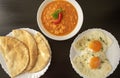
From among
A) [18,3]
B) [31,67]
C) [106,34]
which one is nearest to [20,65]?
[31,67]

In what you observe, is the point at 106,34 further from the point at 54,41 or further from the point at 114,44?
the point at 54,41

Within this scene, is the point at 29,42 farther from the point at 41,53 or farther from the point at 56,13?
the point at 56,13

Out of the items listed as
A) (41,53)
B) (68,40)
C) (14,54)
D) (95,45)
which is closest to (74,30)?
(68,40)

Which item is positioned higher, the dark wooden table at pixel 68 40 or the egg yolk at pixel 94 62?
the dark wooden table at pixel 68 40

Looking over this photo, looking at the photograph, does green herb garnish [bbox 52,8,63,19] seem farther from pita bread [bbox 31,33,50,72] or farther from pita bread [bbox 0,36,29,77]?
pita bread [bbox 0,36,29,77]

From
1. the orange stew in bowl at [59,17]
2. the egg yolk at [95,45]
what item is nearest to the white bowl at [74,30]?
the orange stew in bowl at [59,17]

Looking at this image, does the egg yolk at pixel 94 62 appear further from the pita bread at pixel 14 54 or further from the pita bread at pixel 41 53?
the pita bread at pixel 14 54

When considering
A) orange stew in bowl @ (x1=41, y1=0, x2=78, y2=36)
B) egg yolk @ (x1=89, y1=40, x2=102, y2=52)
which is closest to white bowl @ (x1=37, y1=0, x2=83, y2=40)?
orange stew in bowl @ (x1=41, y1=0, x2=78, y2=36)
